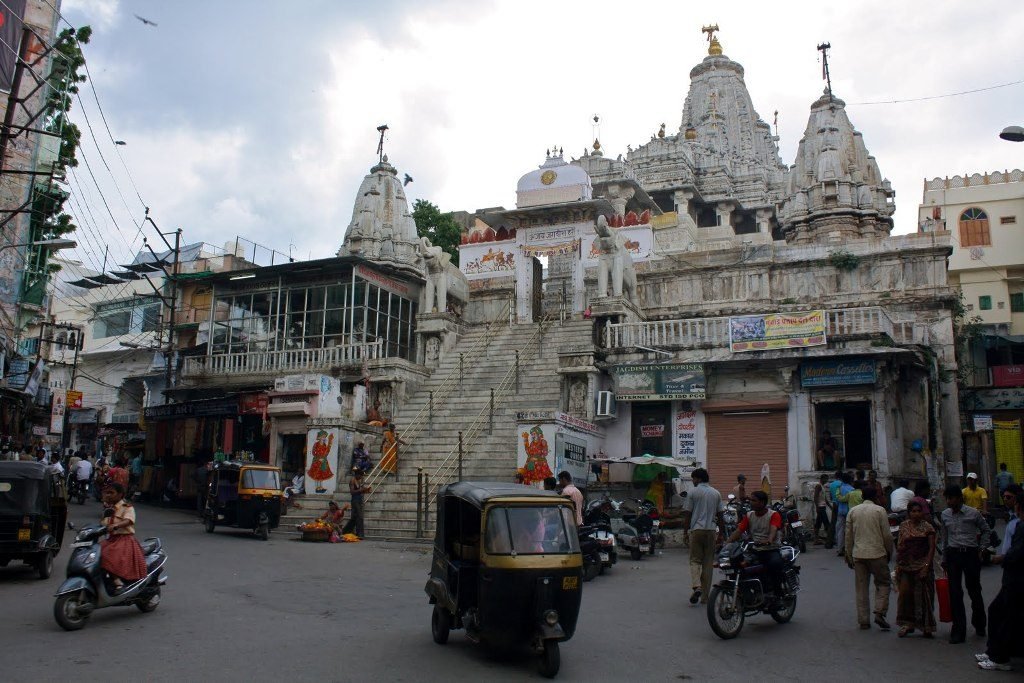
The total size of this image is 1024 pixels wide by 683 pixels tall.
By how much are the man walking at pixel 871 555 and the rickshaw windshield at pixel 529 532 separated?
3.64 m

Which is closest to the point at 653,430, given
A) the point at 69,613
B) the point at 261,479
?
the point at 261,479

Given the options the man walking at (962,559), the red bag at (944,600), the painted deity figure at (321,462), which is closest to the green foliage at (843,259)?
the painted deity figure at (321,462)

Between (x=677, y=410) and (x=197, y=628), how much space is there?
1559cm

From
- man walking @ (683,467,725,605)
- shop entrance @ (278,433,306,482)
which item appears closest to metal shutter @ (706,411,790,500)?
man walking @ (683,467,725,605)

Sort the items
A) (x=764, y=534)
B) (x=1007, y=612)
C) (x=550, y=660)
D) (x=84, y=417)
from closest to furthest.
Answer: (x=550, y=660)
(x=1007, y=612)
(x=764, y=534)
(x=84, y=417)

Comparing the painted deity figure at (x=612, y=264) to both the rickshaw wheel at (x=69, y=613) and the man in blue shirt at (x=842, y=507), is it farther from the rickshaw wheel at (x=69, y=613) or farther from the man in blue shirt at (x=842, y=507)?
the rickshaw wheel at (x=69, y=613)

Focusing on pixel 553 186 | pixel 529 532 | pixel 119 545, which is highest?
pixel 553 186

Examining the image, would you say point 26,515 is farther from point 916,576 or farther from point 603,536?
point 916,576

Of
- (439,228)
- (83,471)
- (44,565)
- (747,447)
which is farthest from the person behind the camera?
(439,228)

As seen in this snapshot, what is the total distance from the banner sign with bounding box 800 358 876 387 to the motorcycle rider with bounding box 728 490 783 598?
1133 cm

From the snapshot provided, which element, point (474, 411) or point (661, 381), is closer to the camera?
point (661, 381)

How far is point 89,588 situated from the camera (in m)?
8.76

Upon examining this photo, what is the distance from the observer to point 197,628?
349 inches

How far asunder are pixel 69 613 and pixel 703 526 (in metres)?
7.31
